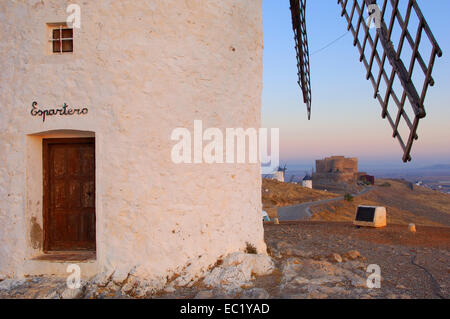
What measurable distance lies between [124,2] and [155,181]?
2515 millimetres

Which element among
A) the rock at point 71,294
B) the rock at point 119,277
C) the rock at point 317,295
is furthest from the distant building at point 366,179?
the rock at point 71,294

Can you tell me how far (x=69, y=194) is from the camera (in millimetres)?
5539

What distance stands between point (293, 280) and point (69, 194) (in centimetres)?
347

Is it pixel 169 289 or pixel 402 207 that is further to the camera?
pixel 402 207

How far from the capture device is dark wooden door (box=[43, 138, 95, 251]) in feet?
18.0

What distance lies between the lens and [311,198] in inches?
1093

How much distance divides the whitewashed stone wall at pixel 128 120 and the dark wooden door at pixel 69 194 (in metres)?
0.16

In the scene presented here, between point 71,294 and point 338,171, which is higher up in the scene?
point 338,171

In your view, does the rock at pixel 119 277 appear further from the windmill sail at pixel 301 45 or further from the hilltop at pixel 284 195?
the hilltop at pixel 284 195

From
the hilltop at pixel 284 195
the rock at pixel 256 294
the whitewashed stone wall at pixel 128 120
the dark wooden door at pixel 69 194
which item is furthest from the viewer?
the hilltop at pixel 284 195

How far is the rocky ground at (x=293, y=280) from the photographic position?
457 cm

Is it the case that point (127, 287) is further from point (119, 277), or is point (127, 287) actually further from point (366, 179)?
point (366, 179)

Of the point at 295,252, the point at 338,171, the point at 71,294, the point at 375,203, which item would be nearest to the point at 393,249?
the point at 295,252
